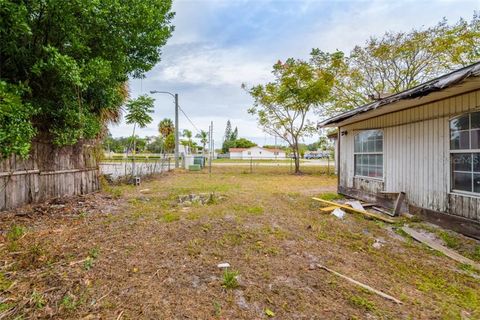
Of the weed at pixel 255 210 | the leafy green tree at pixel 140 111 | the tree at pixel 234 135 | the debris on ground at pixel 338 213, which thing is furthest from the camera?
the tree at pixel 234 135

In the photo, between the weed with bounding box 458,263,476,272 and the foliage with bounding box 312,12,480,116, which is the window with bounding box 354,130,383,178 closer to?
the weed with bounding box 458,263,476,272

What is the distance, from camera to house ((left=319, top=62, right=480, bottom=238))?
3.86 metres

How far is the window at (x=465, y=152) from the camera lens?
12.7 feet

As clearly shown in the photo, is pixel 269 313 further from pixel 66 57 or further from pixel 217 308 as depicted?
pixel 66 57

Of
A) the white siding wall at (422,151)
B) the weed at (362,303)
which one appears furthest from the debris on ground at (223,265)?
the white siding wall at (422,151)

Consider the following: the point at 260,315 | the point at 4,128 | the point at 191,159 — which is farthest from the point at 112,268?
the point at 191,159

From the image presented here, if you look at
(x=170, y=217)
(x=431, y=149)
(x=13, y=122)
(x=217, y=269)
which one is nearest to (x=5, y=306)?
(x=217, y=269)

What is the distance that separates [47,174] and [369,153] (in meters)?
8.32

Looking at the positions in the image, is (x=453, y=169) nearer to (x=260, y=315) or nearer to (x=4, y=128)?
(x=260, y=315)

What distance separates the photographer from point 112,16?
5.06m

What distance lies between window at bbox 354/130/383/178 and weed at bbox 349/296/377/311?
4.82 m

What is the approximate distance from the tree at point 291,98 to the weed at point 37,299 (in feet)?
49.1

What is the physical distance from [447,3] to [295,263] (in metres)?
12.9

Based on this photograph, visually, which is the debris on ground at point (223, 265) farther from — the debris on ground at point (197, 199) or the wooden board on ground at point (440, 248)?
the debris on ground at point (197, 199)
